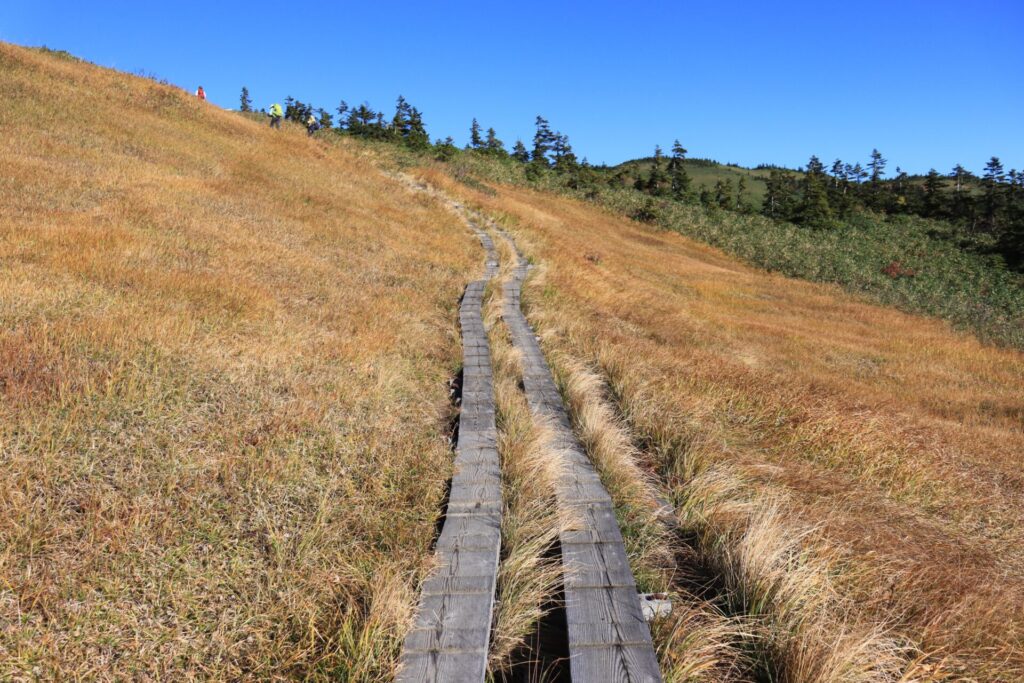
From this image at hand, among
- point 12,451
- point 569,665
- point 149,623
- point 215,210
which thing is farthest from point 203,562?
point 215,210

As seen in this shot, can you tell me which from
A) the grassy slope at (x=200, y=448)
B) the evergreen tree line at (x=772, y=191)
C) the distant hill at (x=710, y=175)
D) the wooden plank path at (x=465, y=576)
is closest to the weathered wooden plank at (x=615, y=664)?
the wooden plank path at (x=465, y=576)

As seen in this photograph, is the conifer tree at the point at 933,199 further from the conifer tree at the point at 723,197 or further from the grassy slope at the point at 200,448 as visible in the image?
the grassy slope at the point at 200,448

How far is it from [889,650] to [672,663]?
1298 millimetres

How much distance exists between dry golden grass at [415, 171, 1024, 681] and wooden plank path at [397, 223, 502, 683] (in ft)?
5.48

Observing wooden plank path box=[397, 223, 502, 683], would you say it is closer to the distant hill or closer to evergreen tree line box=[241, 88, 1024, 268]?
evergreen tree line box=[241, 88, 1024, 268]

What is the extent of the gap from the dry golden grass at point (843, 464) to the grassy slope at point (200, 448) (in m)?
2.38

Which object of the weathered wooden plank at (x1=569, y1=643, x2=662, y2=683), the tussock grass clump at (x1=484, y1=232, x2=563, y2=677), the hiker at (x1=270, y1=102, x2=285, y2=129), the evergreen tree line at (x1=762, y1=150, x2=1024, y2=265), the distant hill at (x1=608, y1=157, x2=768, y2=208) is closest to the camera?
the weathered wooden plank at (x1=569, y1=643, x2=662, y2=683)

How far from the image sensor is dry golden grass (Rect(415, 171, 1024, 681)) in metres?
3.47

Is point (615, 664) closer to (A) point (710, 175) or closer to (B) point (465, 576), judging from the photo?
(B) point (465, 576)

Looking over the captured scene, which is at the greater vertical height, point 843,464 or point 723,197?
point 723,197

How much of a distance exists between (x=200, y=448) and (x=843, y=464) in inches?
267

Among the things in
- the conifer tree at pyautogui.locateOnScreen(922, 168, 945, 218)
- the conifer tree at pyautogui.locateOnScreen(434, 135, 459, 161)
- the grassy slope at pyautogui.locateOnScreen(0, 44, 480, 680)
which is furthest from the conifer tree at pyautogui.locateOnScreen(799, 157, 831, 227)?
the grassy slope at pyautogui.locateOnScreen(0, 44, 480, 680)

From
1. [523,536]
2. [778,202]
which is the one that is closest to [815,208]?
[778,202]

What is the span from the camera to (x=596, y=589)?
3404mm
